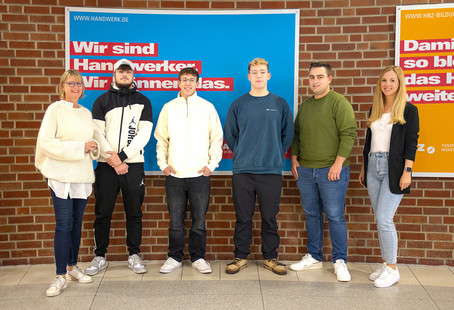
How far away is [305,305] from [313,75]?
1.85 metres

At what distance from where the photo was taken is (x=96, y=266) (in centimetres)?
362

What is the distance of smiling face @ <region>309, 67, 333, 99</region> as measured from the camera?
3.51 meters

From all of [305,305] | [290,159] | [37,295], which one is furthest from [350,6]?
[37,295]

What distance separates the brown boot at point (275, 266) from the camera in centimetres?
360

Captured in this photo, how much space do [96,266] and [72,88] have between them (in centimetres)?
154

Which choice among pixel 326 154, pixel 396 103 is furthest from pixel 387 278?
pixel 396 103

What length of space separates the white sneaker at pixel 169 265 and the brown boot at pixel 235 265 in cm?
45

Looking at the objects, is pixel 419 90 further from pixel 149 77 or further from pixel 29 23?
pixel 29 23

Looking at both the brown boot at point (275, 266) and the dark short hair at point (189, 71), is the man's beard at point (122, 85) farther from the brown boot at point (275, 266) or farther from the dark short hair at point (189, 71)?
the brown boot at point (275, 266)

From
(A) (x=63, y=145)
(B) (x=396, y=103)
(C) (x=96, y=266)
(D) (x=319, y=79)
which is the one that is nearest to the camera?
(A) (x=63, y=145)

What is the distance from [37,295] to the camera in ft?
10.5

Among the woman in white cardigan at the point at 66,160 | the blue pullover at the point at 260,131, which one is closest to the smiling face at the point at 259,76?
the blue pullover at the point at 260,131

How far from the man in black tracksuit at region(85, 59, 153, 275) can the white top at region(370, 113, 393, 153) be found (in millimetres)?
1897

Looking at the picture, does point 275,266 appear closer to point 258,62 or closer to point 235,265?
point 235,265
